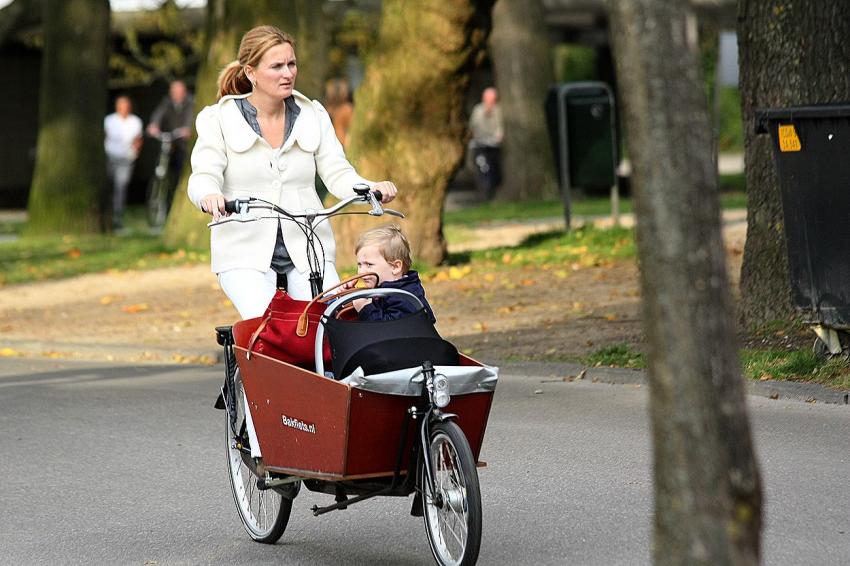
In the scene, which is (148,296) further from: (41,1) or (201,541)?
(41,1)

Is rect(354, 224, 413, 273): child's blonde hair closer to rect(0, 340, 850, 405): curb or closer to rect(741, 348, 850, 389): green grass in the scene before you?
rect(0, 340, 850, 405): curb

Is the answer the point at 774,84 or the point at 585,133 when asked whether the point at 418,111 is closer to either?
the point at 585,133

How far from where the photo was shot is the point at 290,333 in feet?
19.0

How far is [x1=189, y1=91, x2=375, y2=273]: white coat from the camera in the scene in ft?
20.9

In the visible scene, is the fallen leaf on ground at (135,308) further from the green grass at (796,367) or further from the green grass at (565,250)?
the green grass at (796,367)

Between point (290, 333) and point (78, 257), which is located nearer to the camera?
point (290, 333)

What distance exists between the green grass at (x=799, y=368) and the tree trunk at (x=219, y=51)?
32.5 ft

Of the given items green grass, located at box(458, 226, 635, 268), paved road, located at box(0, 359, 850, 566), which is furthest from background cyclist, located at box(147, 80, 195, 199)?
paved road, located at box(0, 359, 850, 566)

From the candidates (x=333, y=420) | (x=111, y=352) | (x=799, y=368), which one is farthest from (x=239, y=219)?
(x=111, y=352)

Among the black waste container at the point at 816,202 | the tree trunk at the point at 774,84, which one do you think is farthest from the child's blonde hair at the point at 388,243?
the tree trunk at the point at 774,84

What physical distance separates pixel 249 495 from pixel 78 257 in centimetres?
1259

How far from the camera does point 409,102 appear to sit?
15609 mm

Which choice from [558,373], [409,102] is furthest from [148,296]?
[558,373]

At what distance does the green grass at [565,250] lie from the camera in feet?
52.0
